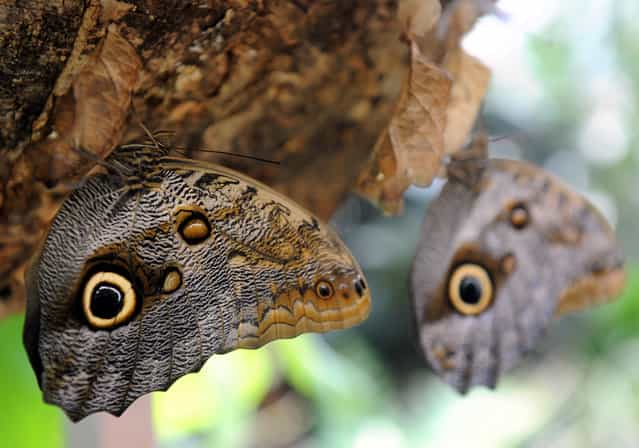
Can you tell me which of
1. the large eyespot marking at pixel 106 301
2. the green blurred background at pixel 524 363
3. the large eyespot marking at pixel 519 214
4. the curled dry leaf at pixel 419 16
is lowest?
the green blurred background at pixel 524 363

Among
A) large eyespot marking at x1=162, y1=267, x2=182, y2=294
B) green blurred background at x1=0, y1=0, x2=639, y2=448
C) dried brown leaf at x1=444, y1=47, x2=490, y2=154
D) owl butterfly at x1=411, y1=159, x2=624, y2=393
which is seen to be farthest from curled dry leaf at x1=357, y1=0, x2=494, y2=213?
green blurred background at x1=0, y1=0, x2=639, y2=448

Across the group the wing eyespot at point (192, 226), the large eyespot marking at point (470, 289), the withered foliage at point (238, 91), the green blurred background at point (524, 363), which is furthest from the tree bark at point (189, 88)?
the green blurred background at point (524, 363)

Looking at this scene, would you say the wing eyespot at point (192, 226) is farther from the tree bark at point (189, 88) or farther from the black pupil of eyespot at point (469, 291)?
the black pupil of eyespot at point (469, 291)

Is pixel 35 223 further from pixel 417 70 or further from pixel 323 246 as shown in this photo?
pixel 417 70

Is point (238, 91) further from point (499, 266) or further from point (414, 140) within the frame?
point (499, 266)

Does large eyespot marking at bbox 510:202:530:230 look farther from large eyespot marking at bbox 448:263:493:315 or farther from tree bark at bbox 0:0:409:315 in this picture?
tree bark at bbox 0:0:409:315

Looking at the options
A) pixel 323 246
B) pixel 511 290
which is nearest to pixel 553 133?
pixel 511 290

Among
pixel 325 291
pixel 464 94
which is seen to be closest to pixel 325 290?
pixel 325 291
